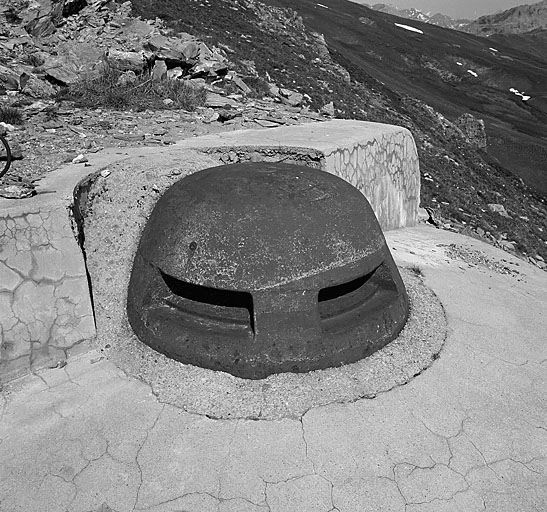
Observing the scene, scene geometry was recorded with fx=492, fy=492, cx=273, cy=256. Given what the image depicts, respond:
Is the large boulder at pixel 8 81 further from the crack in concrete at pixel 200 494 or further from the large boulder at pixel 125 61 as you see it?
the crack in concrete at pixel 200 494

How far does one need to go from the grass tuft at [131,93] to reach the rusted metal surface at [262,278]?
6.15m

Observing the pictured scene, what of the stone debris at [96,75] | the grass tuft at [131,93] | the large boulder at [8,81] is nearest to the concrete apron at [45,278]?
the stone debris at [96,75]

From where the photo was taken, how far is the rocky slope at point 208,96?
905 cm

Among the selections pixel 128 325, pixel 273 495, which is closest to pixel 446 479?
pixel 273 495

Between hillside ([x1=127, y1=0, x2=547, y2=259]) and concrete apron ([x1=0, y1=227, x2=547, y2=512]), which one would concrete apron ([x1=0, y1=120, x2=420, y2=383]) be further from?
hillside ([x1=127, y1=0, x2=547, y2=259])

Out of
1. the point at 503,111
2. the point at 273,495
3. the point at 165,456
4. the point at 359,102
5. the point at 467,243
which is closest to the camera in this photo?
the point at 273,495

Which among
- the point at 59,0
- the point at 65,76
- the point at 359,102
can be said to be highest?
the point at 59,0

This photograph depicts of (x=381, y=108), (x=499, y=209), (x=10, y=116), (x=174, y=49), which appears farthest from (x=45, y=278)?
(x=381, y=108)

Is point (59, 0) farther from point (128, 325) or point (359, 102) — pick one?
point (128, 325)

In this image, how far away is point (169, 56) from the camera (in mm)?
12703

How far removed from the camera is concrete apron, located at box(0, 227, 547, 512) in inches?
137


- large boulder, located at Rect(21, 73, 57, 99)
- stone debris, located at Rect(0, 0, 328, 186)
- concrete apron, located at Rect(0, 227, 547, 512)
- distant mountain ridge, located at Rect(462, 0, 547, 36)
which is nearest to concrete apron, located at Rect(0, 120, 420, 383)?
concrete apron, located at Rect(0, 227, 547, 512)

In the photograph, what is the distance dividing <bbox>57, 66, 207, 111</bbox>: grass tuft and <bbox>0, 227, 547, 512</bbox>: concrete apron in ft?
23.2

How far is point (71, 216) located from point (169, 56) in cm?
909
